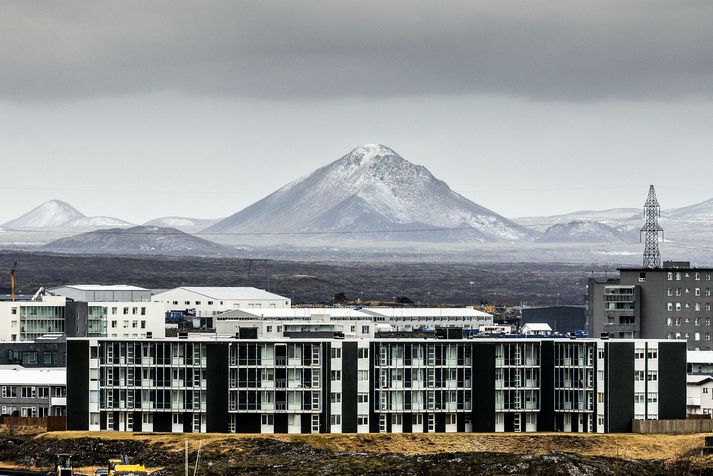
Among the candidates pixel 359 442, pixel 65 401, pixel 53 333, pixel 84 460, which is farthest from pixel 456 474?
pixel 53 333

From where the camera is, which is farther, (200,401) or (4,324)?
(4,324)

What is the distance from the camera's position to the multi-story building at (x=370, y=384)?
114 metres

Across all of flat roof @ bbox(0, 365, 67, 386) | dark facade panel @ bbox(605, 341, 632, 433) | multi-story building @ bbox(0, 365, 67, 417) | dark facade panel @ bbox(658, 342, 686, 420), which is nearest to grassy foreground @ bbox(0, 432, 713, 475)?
dark facade panel @ bbox(605, 341, 632, 433)

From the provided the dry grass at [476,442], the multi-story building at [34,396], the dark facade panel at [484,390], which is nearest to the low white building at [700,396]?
the dry grass at [476,442]

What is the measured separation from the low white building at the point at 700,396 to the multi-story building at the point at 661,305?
42.9 meters

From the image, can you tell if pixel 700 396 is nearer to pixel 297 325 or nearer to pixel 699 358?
pixel 699 358

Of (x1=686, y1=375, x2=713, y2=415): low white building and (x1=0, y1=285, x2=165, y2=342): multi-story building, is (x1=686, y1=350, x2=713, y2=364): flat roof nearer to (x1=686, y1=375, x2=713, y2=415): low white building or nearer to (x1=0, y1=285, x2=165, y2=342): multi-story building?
(x1=686, y1=375, x2=713, y2=415): low white building

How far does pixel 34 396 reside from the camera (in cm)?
12319

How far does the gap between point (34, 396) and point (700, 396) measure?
4752 centimetres

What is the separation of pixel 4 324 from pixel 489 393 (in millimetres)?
64197

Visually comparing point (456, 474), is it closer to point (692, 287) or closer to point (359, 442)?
point (359, 442)

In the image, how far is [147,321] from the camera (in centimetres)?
17300

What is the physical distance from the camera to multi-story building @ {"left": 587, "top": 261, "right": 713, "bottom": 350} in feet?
565

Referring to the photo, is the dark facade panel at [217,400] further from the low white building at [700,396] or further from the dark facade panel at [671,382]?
the low white building at [700,396]
